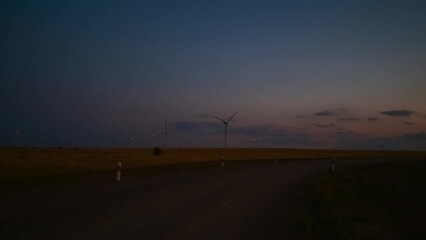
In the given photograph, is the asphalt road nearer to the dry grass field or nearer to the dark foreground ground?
the dark foreground ground

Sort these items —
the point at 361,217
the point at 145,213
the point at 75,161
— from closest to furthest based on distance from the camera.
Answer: the point at 145,213
the point at 361,217
the point at 75,161

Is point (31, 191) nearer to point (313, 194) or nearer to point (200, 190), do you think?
point (200, 190)

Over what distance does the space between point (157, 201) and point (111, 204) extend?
71.7 inches

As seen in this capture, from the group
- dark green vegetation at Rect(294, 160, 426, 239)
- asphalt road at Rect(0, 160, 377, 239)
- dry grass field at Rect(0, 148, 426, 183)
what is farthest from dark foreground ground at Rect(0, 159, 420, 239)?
dry grass field at Rect(0, 148, 426, 183)

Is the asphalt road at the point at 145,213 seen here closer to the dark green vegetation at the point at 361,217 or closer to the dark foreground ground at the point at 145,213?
the dark foreground ground at the point at 145,213

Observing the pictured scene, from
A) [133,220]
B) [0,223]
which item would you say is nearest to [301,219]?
[133,220]

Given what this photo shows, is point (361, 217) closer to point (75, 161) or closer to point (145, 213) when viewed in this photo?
point (145, 213)

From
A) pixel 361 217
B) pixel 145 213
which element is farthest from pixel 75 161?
pixel 145 213

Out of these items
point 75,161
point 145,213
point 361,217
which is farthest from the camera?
point 75,161

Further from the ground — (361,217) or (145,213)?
(145,213)

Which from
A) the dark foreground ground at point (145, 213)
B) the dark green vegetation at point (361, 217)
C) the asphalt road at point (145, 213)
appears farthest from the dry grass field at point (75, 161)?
the dark green vegetation at point (361, 217)

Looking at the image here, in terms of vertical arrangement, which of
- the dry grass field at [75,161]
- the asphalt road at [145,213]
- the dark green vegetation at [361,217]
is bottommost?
Answer: the dark green vegetation at [361,217]

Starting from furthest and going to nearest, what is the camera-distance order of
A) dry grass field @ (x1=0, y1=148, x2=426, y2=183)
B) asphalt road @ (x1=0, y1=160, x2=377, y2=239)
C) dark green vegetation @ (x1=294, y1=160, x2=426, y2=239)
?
dry grass field @ (x1=0, y1=148, x2=426, y2=183)
dark green vegetation @ (x1=294, y1=160, x2=426, y2=239)
asphalt road @ (x1=0, y1=160, x2=377, y2=239)

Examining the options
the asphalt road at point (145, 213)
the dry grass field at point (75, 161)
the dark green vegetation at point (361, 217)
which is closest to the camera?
the asphalt road at point (145, 213)
